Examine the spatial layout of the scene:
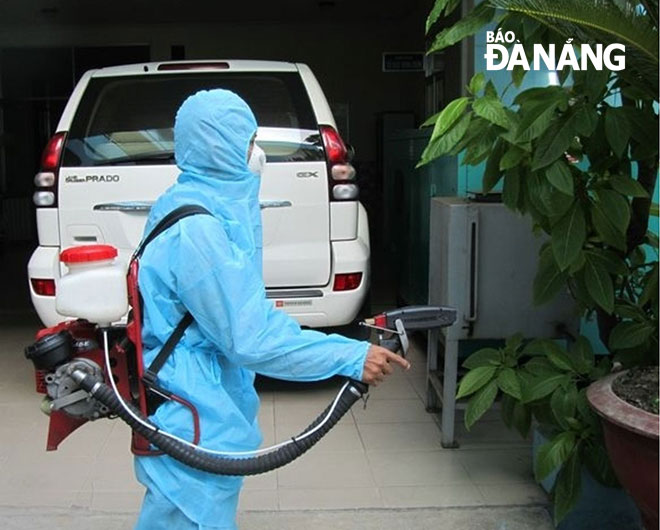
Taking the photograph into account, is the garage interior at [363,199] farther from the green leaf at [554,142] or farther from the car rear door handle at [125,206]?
the green leaf at [554,142]

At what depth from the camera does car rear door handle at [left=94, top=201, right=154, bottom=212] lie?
483 cm

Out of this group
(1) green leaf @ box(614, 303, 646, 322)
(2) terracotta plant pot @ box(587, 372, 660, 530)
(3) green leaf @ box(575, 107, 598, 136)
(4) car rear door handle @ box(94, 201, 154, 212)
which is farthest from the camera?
(4) car rear door handle @ box(94, 201, 154, 212)

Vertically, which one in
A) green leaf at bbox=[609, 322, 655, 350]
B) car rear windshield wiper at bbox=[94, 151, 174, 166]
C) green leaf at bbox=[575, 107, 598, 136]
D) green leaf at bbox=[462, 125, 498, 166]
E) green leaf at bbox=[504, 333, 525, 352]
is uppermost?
green leaf at bbox=[575, 107, 598, 136]

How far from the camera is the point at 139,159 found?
491 cm

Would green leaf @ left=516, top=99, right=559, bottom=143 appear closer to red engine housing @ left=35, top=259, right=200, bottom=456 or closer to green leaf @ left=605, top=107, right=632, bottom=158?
green leaf @ left=605, top=107, right=632, bottom=158

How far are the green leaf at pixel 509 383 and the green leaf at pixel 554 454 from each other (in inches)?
10.6

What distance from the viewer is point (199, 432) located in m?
2.26

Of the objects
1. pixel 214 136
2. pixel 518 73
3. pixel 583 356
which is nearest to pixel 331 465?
pixel 583 356

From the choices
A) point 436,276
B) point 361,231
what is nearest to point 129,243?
point 361,231

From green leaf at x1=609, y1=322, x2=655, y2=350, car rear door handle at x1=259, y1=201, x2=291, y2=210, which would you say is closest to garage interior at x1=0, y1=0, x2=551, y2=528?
green leaf at x1=609, y1=322, x2=655, y2=350

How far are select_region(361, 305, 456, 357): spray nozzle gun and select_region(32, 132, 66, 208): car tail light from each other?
3.04m

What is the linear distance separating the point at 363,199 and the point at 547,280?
926 centimetres

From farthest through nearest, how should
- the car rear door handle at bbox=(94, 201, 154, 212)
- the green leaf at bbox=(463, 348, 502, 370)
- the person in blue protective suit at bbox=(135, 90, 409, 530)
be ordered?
the car rear door handle at bbox=(94, 201, 154, 212) < the green leaf at bbox=(463, 348, 502, 370) < the person in blue protective suit at bbox=(135, 90, 409, 530)

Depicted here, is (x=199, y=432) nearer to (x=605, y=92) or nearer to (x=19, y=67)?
(x=605, y=92)
